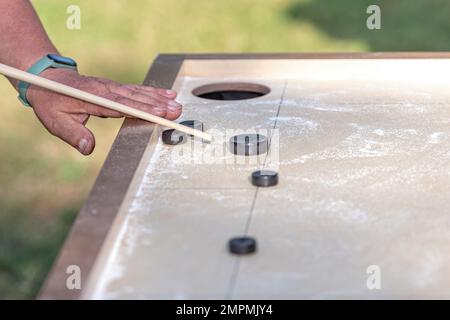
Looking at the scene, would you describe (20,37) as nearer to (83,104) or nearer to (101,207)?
(83,104)

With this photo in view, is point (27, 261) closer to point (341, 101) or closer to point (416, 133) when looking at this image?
point (341, 101)

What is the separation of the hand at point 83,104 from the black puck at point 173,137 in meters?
0.07

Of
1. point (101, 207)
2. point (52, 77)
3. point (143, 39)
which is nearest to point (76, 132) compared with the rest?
point (52, 77)

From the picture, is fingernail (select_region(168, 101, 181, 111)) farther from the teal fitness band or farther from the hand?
the teal fitness band

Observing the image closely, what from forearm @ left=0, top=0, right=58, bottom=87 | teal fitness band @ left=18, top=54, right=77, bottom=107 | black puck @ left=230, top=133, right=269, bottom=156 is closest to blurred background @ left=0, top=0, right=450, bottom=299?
forearm @ left=0, top=0, right=58, bottom=87

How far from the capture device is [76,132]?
8.45ft

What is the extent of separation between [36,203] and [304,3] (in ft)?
9.80

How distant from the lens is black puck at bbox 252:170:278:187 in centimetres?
204

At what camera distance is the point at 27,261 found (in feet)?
14.2

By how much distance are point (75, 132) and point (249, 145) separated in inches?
23.1

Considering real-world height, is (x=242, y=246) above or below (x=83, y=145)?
above

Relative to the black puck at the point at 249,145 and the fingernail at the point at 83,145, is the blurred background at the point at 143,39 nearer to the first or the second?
the fingernail at the point at 83,145

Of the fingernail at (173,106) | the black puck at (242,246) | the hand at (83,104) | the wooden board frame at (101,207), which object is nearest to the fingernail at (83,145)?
the hand at (83,104)

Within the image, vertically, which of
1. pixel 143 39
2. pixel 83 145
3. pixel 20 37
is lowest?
pixel 143 39
